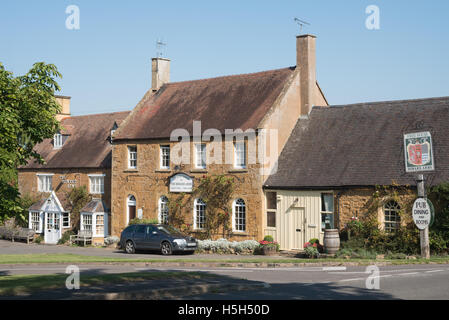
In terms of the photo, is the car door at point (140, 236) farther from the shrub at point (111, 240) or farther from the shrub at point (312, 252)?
the shrub at point (312, 252)

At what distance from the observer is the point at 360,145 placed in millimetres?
31375

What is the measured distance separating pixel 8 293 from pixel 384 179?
19473 mm

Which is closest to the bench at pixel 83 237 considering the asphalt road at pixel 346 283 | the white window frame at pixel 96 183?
the white window frame at pixel 96 183

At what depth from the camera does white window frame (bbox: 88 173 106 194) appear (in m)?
43.0

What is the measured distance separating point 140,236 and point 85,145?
15560 millimetres

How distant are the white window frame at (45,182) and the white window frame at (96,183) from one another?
4408 mm

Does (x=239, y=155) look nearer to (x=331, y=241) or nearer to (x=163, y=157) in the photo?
(x=163, y=157)

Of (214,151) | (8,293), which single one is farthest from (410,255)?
(8,293)

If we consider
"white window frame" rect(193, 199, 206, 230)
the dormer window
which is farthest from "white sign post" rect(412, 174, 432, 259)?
the dormer window

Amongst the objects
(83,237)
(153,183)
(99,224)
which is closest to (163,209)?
(153,183)

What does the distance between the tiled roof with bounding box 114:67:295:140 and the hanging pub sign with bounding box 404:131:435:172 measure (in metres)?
9.14

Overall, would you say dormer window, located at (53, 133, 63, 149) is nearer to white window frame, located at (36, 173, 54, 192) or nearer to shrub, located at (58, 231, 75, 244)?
white window frame, located at (36, 173, 54, 192)

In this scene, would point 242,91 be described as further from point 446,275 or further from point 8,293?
point 8,293
